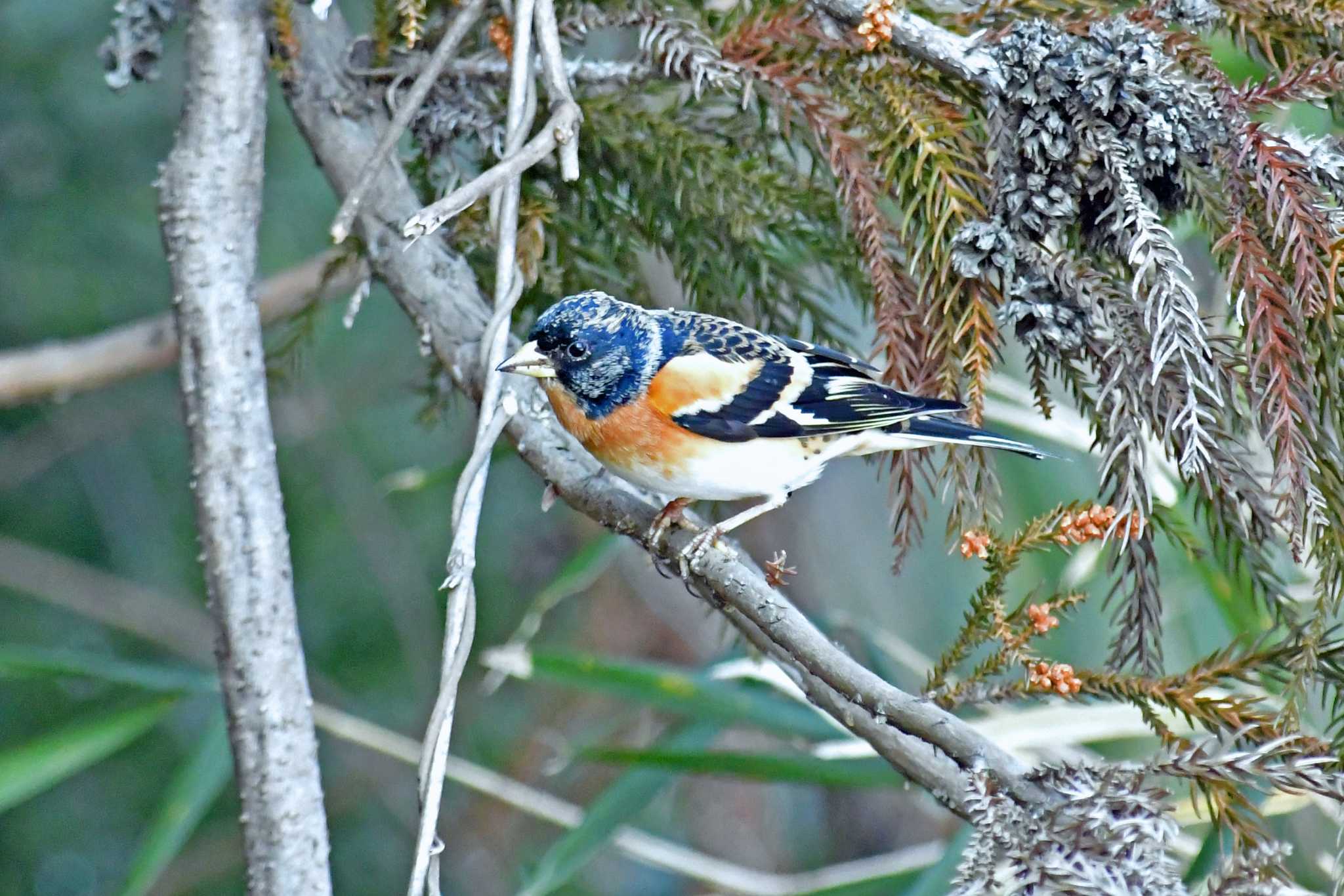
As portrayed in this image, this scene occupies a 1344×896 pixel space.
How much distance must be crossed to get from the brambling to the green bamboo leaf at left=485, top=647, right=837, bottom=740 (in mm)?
542

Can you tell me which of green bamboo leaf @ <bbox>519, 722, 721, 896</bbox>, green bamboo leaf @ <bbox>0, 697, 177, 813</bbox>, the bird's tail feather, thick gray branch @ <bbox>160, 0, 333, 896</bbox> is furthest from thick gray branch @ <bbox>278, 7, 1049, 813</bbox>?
green bamboo leaf @ <bbox>0, 697, 177, 813</bbox>

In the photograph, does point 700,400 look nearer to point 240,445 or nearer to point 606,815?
point 240,445

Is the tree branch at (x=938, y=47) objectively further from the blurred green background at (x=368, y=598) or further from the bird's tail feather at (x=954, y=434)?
the blurred green background at (x=368, y=598)

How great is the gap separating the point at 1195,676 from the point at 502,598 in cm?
360

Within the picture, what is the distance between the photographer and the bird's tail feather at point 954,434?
1.73 m

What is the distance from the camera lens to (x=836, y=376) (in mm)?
2230

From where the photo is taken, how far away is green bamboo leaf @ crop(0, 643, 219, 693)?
7.38ft

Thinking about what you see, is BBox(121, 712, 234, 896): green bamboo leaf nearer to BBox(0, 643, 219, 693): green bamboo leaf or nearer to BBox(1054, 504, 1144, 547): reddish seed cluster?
BBox(0, 643, 219, 693): green bamboo leaf

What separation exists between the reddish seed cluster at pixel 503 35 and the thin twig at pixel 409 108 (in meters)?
0.07

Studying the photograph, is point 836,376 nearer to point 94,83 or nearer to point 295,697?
point 295,697

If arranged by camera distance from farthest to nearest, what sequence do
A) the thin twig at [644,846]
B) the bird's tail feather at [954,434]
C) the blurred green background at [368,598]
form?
1. the blurred green background at [368,598]
2. the thin twig at [644,846]
3. the bird's tail feather at [954,434]

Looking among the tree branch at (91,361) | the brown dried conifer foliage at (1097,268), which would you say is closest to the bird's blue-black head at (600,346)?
the brown dried conifer foliage at (1097,268)

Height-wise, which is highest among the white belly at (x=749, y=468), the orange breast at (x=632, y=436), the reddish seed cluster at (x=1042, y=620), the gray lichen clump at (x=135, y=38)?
the gray lichen clump at (x=135, y=38)

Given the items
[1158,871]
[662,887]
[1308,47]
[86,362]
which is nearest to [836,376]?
[1308,47]
